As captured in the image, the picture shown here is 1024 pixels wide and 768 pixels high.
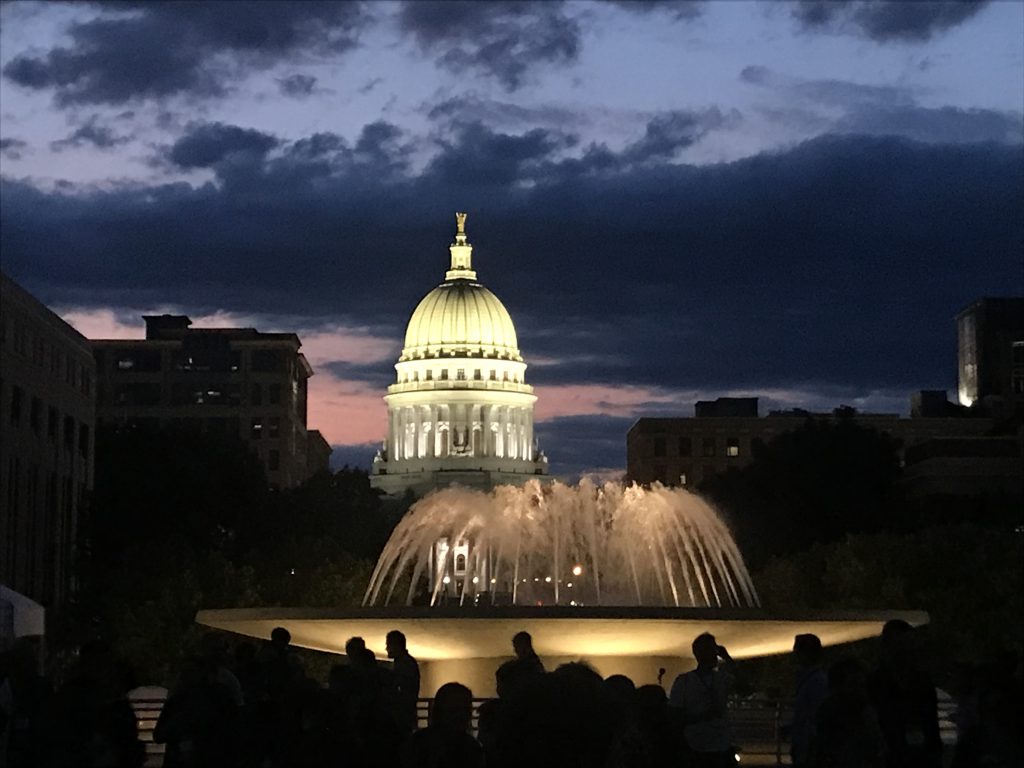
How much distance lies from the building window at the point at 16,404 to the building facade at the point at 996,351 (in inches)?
4446

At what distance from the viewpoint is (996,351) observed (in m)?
194

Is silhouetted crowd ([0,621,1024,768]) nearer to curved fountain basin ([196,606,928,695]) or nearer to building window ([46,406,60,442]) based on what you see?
curved fountain basin ([196,606,928,695])

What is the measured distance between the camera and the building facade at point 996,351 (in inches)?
7279

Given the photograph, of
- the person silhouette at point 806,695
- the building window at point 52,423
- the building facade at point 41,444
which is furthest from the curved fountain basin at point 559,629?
the building window at point 52,423

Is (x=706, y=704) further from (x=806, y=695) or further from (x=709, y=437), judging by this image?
(x=709, y=437)

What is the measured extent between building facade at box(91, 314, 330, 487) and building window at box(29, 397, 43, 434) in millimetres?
99683

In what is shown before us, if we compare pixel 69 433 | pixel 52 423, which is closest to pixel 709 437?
pixel 69 433

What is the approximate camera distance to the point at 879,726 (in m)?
17.9

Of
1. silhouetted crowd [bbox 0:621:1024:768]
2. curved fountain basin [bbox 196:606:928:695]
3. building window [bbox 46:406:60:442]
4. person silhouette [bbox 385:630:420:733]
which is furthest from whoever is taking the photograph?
building window [bbox 46:406:60:442]

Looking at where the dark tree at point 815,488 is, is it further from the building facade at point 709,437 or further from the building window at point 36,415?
the building facade at point 709,437

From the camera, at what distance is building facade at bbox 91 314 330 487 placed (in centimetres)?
18675

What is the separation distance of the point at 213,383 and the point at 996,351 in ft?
198

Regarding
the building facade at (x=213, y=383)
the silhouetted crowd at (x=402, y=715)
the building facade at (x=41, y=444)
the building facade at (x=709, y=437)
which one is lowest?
the silhouetted crowd at (x=402, y=715)

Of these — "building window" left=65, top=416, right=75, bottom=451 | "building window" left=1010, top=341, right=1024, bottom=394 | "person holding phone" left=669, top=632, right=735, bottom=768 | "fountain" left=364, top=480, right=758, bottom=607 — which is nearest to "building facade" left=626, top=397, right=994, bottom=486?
"building window" left=1010, top=341, right=1024, bottom=394
